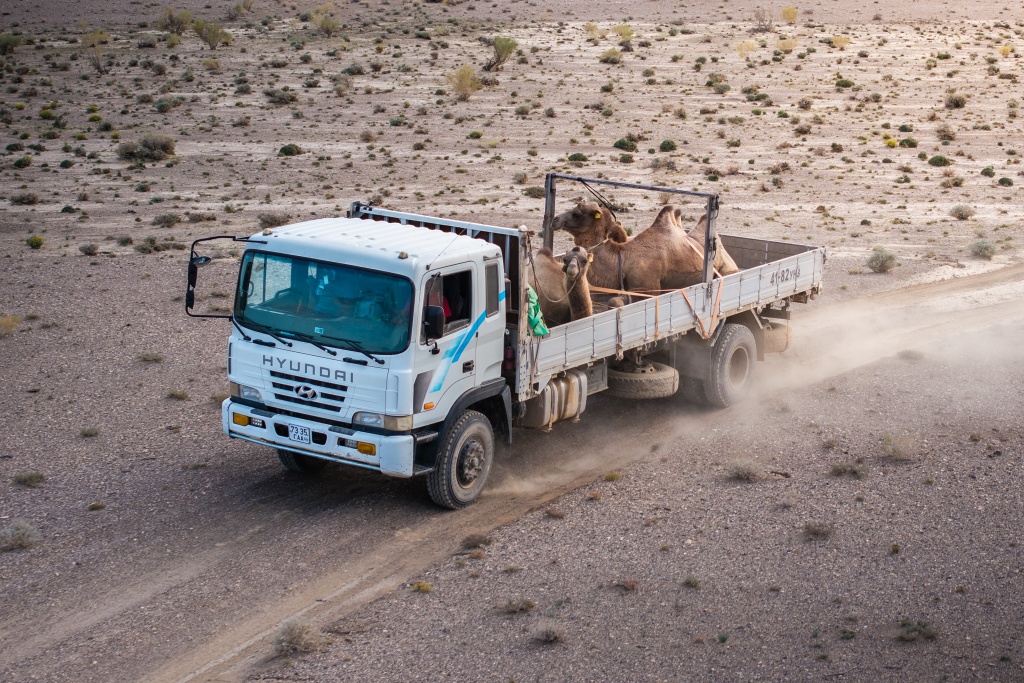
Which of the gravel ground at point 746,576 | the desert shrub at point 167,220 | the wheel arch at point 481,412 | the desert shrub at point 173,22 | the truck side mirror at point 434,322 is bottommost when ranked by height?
the gravel ground at point 746,576

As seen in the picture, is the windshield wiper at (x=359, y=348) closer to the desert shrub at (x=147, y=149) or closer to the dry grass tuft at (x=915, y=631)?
the dry grass tuft at (x=915, y=631)

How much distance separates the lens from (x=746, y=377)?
1487 centimetres

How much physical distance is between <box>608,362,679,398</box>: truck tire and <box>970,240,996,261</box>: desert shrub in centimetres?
1414

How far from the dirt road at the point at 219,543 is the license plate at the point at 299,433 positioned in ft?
3.02

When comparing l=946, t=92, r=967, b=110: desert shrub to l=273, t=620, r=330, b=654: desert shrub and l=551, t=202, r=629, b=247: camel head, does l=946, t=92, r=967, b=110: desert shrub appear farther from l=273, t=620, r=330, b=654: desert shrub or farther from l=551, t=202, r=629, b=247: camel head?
l=273, t=620, r=330, b=654: desert shrub

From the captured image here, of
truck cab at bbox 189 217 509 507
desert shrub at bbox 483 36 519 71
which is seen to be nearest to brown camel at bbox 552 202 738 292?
truck cab at bbox 189 217 509 507

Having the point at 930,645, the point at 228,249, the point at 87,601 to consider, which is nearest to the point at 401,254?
the point at 87,601

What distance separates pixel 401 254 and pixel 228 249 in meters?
15.3

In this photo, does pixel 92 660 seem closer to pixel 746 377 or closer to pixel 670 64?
pixel 746 377

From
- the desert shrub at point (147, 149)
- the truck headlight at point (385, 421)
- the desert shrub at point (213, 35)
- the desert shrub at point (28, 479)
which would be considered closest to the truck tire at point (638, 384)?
the truck headlight at point (385, 421)

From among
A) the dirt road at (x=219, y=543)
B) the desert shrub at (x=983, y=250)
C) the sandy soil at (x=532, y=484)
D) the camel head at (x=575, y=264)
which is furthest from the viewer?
the desert shrub at (x=983, y=250)

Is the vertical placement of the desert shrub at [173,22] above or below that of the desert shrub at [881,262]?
above

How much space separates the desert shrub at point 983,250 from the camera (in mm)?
24206

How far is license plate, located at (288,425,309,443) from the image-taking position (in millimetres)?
10016
